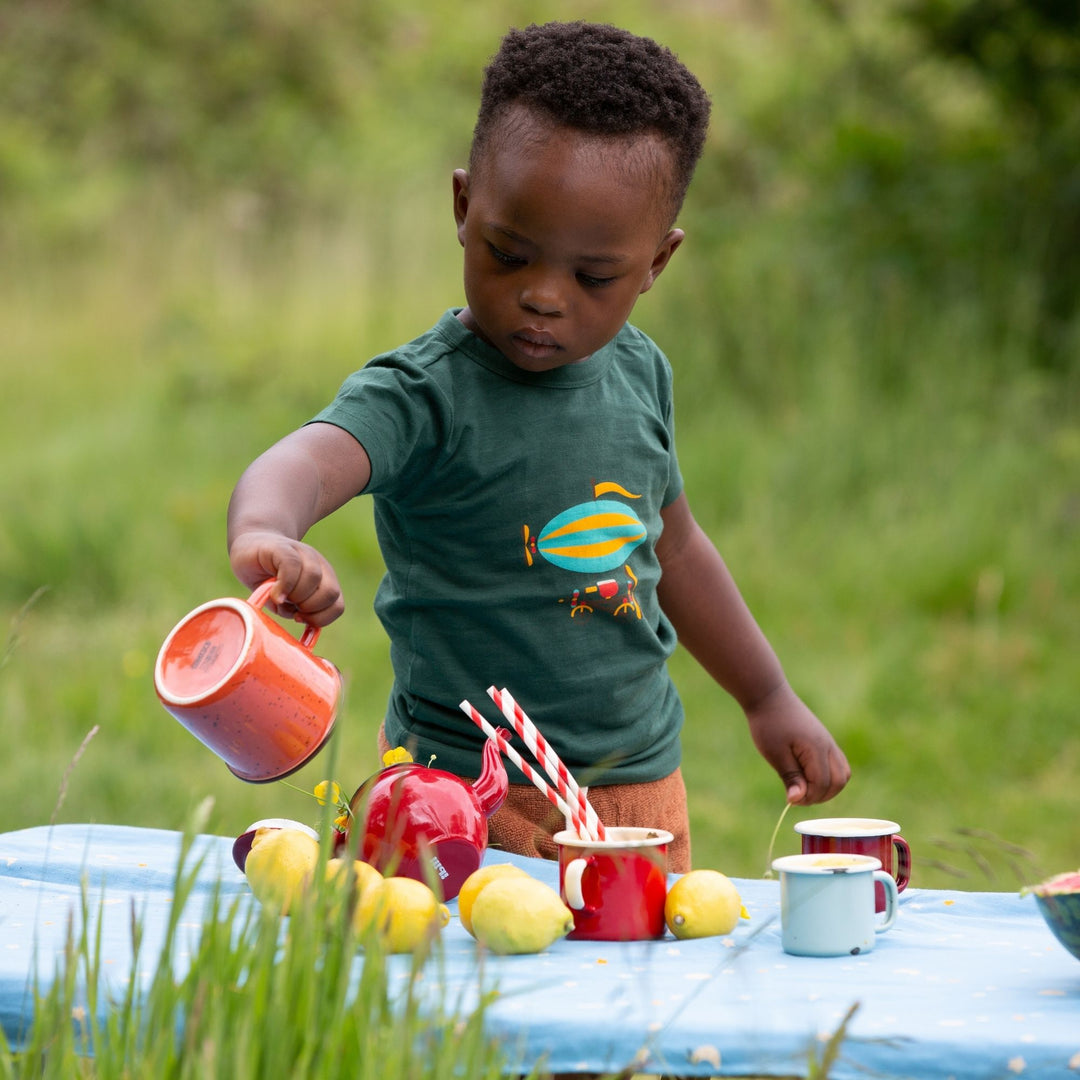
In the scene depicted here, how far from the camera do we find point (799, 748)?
221 centimetres

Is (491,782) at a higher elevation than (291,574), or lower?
lower

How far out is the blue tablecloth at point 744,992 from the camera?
1157 millimetres

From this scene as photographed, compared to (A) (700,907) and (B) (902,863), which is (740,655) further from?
(A) (700,907)

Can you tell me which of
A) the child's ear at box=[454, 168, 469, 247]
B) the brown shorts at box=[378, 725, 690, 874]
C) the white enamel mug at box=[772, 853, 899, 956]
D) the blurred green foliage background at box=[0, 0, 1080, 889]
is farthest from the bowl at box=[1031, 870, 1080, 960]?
the blurred green foliage background at box=[0, 0, 1080, 889]

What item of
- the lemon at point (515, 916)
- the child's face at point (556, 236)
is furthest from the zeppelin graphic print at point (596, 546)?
the lemon at point (515, 916)

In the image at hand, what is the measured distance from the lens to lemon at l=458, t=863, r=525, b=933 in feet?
4.64

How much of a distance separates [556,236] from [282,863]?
0.75 meters

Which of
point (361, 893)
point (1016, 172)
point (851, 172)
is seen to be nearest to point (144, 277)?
point (851, 172)

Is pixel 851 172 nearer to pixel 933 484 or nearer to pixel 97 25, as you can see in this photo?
pixel 933 484

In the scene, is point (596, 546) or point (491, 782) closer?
point (491, 782)

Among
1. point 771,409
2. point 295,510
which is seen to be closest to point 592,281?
point 295,510

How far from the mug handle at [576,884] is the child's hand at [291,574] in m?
0.33

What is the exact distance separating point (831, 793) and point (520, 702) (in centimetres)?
58

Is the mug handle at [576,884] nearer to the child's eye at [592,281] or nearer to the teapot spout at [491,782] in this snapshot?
the teapot spout at [491,782]
